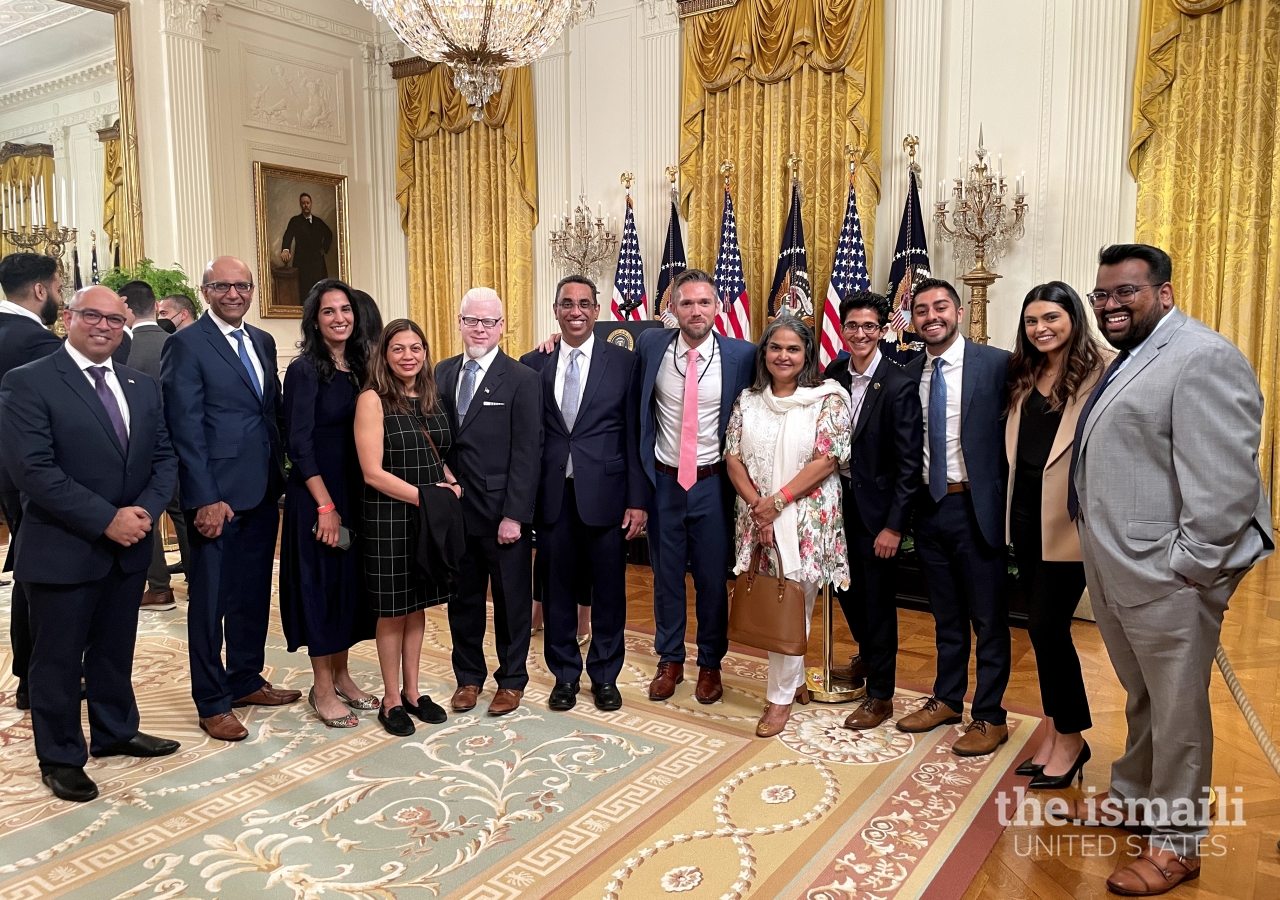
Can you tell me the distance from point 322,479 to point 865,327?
7.42ft

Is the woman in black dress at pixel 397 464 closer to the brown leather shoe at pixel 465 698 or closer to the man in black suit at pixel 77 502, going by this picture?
the brown leather shoe at pixel 465 698

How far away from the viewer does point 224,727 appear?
3.71 meters

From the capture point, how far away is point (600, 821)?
301cm

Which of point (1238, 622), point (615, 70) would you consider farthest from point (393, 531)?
point (615, 70)

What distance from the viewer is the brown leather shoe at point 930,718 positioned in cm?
369

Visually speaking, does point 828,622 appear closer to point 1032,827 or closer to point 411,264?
point 1032,827

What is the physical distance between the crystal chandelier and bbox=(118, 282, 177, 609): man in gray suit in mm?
2368

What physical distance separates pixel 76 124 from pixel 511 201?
4134mm

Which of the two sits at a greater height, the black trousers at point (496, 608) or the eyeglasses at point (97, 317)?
the eyeglasses at point (97, 317)

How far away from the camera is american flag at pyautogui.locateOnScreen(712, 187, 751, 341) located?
7.63 m

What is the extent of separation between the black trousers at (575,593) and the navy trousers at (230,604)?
1.19 metres

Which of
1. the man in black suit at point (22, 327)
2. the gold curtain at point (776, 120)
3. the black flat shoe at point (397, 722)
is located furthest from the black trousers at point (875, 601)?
the gold curtain at point (776, 120)

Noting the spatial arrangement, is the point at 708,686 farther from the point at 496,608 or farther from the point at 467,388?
the point at 467,388

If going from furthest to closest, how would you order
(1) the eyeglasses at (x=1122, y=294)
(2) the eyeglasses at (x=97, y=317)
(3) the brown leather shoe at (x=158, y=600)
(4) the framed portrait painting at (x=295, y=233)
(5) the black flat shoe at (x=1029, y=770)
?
(4) the framed portrait painting at (x=295, y=233) < (3) the brown leather shoe at (x=158, y=600) < (5) the black flat shoe at (x=1029, y=770) < (2) the eyeglasses at (x=97, y=317) < (1) the eyeglasses at (x=1122, y=294)
